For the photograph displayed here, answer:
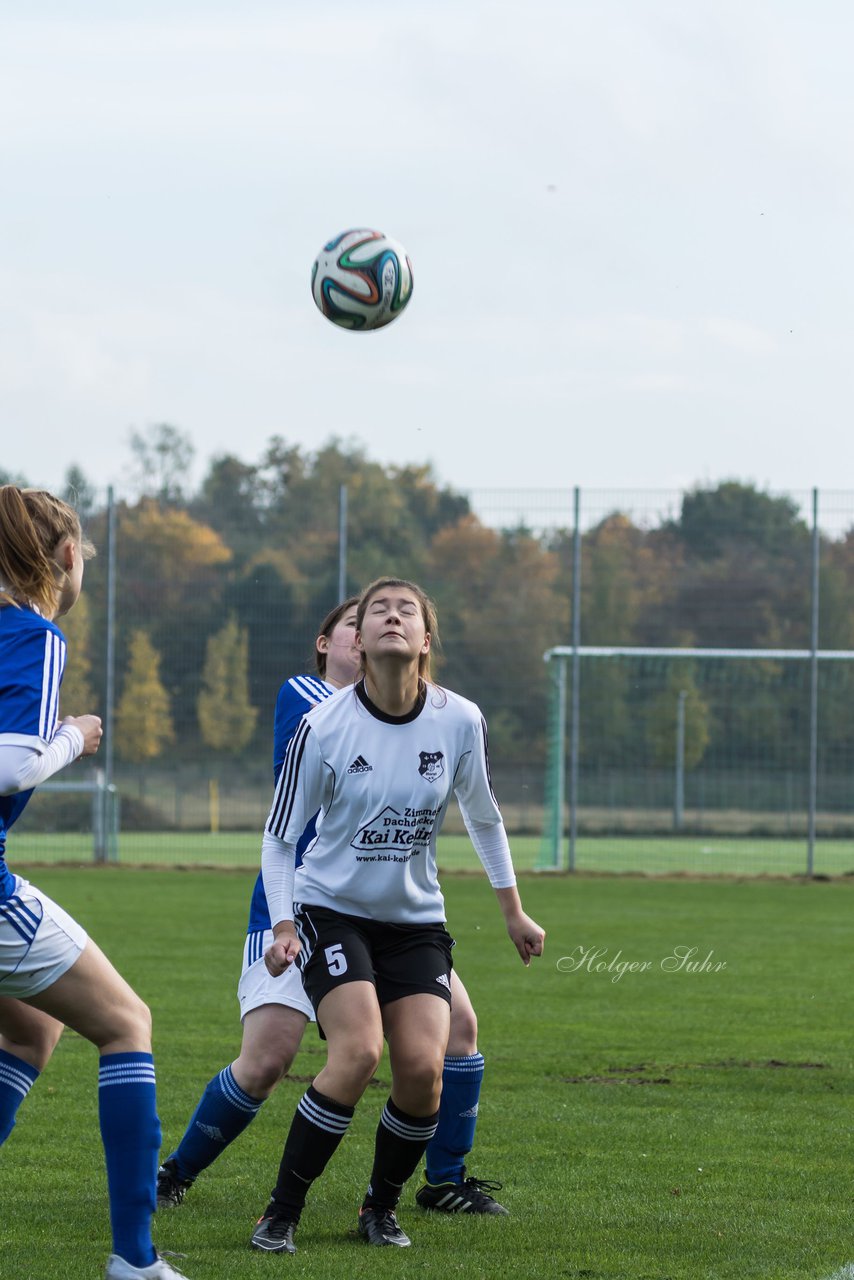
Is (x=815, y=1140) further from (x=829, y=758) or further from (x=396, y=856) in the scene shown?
(x=829, y=758)

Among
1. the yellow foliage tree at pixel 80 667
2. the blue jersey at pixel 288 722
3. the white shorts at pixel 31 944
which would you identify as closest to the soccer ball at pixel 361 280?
the blue jersey at pixel 288 722

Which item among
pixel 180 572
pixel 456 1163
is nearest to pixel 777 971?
pixel 456 1163

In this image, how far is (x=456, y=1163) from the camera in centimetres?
489

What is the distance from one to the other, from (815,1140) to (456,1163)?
1546 mm

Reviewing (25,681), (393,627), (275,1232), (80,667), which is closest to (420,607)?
(393,627)

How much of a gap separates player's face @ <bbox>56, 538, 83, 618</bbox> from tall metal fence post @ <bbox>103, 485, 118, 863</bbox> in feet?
55.4

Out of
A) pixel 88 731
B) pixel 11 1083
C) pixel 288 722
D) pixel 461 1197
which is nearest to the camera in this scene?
pixel 88 731

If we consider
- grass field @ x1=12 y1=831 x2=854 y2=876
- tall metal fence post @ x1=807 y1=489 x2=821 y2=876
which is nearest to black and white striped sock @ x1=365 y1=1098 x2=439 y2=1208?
grass field @ x1=12 y1=831 x2=854 y2=876

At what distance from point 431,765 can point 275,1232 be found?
1298mm

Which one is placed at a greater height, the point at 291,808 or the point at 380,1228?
the point at 291,808

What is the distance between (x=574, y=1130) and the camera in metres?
5.93

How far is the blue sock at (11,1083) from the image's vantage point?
13.3 feet

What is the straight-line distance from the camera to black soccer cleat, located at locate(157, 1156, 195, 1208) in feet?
15.9

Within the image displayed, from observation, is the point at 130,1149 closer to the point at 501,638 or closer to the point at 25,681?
the point at 25,681
